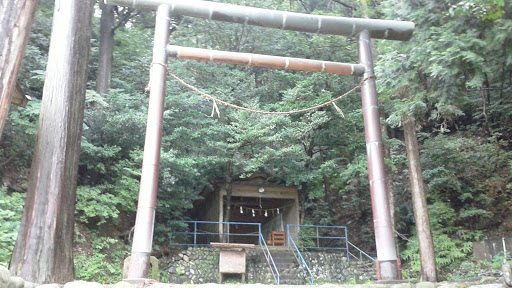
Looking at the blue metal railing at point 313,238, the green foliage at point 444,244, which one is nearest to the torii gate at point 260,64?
the green foliage at point 444,244

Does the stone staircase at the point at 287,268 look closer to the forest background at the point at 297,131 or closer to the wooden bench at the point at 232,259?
the wooden bench at the point at 232,259

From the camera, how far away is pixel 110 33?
47.2 feet

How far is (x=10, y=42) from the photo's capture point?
506 centimetres

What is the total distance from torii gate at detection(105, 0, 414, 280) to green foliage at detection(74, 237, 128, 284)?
5.10 meters

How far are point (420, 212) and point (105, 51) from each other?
1113 centimetres

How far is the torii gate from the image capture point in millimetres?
5086

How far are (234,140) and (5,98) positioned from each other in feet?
27.3

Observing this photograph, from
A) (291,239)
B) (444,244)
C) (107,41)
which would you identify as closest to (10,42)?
(107,41)

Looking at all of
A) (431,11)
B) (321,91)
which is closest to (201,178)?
(321,91)

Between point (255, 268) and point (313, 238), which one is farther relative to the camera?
point (313, 238)

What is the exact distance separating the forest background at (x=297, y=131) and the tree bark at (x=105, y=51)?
1.27 ft

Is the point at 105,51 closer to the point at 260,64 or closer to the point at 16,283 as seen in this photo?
the point at 260,64

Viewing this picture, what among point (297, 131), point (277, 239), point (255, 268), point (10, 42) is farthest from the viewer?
point (277, 239)

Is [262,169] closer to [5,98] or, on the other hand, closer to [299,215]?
[299,215]
